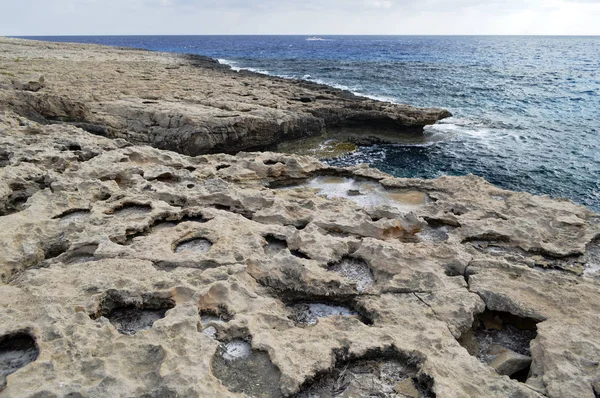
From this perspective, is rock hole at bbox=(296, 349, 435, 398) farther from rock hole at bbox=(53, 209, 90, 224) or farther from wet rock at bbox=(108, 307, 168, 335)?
rock hole at bbox=(53, 209, 90, 224)

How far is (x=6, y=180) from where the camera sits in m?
9.23

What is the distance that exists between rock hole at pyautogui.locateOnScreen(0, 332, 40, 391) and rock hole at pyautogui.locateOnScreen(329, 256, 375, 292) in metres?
4.23

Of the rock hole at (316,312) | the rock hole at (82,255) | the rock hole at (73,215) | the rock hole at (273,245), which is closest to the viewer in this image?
the rock hole at (316,312)

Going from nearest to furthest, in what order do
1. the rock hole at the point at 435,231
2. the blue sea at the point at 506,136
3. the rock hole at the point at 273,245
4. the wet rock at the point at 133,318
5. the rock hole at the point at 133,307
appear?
the wet rock at the point at 133,318 → the rock hole at the point at 133,307 → the rock hole at the point at 273,245 → the rock hole at the point at 435,231 → the blue sea at the point at 506,136

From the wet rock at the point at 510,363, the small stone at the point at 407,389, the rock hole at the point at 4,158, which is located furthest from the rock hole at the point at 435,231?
the rock hole at the point at 4,158

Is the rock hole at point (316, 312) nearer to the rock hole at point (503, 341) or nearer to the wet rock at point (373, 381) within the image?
the wet rock at point (373, 381)

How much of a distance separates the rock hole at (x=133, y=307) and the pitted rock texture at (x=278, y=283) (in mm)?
27

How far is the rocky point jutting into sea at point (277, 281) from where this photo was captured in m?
4.71

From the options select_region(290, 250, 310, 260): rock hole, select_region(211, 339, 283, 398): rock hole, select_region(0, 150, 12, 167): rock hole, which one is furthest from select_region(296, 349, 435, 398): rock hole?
select_region(0, 150, 12, 167): rock hole

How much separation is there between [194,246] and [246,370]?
124 inches

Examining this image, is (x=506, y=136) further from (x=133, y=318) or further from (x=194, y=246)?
(x=133, y=318)

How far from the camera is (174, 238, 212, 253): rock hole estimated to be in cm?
734

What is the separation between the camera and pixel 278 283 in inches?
254

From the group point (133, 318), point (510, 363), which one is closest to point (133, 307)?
point (133, 318)
